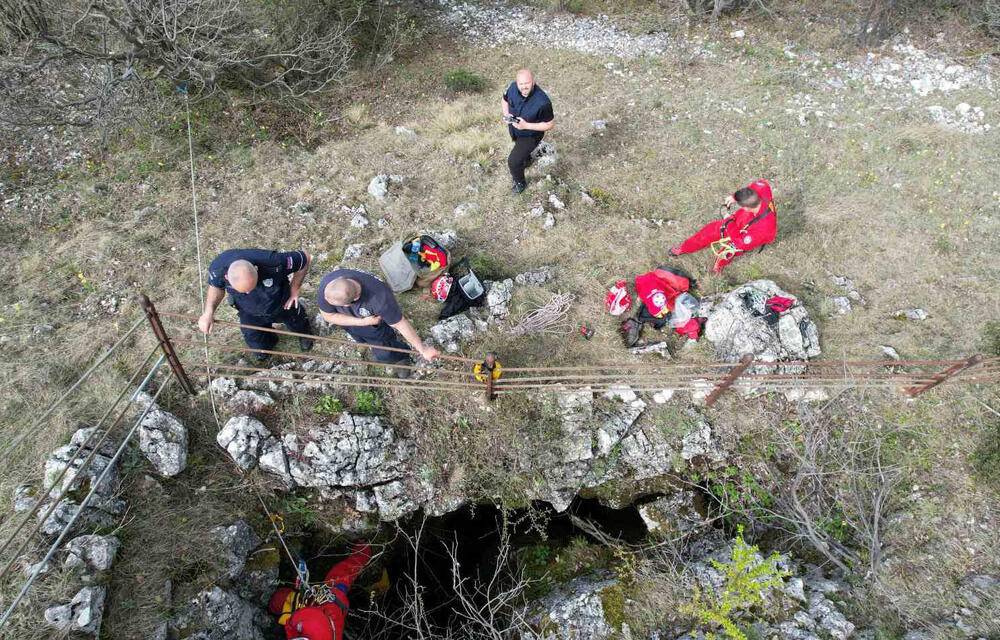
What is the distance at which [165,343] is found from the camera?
3.95 metres

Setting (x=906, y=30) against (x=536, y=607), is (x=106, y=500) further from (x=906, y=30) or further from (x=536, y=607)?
(x=906, y=30)

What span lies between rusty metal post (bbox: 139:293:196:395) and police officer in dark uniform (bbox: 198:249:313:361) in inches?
10.7

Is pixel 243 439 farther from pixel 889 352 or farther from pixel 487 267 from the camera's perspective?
pixel 889 352

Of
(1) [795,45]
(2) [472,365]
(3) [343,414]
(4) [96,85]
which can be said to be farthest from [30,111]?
(1) [795,45]

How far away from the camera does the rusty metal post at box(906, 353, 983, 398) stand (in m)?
3.81

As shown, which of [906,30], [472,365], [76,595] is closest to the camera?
[76,595]

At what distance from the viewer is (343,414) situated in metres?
4.64

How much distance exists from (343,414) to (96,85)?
6077 mm

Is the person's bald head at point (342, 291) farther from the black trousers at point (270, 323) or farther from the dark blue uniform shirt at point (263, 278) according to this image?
the black trousers at point (270, 323)

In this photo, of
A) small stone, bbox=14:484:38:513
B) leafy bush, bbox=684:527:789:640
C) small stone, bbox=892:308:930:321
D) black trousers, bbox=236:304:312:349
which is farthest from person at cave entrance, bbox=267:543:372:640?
small stone, bbox=892:308:930:321

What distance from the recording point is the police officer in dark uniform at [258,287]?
13.0 feet

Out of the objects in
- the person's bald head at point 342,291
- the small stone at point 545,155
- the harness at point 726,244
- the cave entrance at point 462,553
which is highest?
the person's bald head at point 342,291

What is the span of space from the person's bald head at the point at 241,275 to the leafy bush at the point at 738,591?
4262 millimetres

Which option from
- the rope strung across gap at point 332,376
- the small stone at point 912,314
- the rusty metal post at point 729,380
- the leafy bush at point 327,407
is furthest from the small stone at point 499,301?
the small stone at point 912,314
